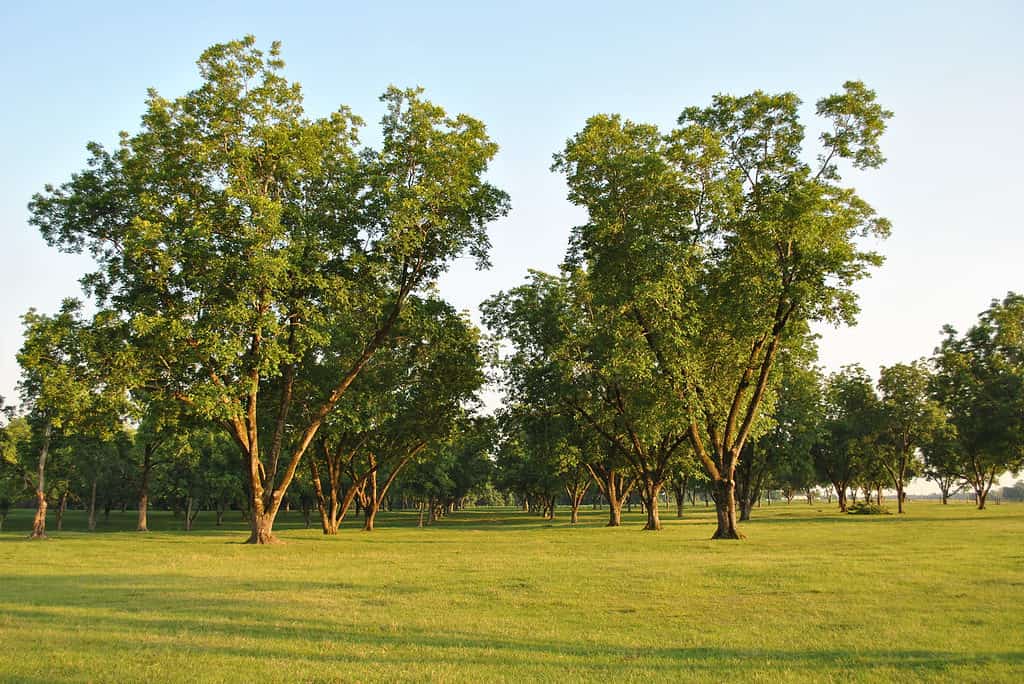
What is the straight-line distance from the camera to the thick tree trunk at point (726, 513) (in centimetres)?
→ 3862

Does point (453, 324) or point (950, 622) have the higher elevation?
point (453, 324)

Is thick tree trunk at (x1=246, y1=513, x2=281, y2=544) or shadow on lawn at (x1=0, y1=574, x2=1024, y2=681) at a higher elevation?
shadow on lawn at (x1=0, y1=574, x2=1024, y2=681)

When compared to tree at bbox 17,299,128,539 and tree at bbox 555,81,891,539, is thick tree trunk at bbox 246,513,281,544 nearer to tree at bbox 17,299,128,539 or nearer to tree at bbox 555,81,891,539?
tree at bbox 17,299,128,539

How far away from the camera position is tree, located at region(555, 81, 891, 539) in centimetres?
3572

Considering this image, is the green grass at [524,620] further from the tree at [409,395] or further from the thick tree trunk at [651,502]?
the thick tree trunk at [651,502]

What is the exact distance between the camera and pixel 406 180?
3688cm

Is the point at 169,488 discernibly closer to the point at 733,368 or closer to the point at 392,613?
the point at 733,368

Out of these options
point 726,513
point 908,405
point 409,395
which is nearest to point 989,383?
point 908,405

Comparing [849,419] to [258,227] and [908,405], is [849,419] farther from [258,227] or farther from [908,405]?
[258,227]

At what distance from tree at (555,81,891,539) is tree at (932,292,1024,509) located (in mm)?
33700

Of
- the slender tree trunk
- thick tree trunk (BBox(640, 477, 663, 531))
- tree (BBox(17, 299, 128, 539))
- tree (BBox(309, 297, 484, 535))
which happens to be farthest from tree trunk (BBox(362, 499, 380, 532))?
tree (BBox(17, 299, 128, 539))

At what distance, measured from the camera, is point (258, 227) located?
3241 centimetres

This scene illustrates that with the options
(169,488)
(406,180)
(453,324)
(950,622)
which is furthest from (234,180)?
(169,488)

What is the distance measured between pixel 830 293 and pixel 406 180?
2161 centimetres
